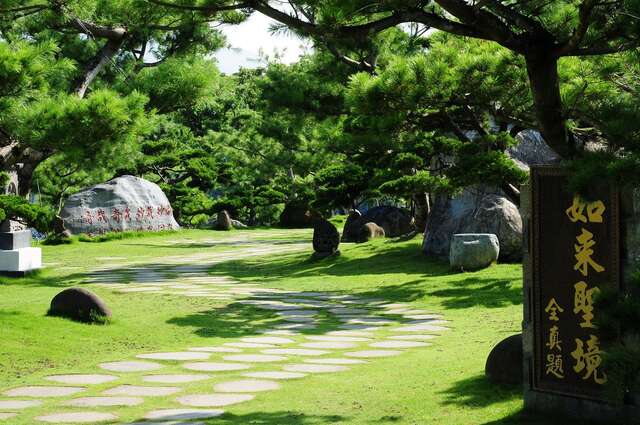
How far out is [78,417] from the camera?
16.7ft

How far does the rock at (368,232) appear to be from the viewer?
66.5 ft

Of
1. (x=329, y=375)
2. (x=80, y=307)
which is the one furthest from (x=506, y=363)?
(x=80, y=307)

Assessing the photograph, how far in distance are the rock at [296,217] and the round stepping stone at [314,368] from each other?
23.6 metres

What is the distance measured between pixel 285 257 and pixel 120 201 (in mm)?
8068

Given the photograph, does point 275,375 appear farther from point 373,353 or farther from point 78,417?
point 78,417

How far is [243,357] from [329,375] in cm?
104

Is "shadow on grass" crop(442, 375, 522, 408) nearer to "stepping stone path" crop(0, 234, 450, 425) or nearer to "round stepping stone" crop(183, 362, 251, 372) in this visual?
"stepping stone path" crop(0, 234, 450, 425)

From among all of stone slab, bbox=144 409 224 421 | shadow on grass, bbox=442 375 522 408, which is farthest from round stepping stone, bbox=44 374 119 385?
shadow on grass, bbox=442 375 522 408

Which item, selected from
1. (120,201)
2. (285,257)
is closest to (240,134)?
(120,201)

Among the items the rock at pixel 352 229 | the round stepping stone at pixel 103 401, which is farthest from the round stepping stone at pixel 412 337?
the rock at pixel 352 229

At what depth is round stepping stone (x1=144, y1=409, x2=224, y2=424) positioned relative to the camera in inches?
200

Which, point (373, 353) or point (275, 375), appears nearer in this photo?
point (275, 375)

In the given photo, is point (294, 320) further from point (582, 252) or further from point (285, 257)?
point (285, 257)

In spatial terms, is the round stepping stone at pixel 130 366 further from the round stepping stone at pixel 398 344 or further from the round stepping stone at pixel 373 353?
the round stepping stone at pixel 398 344
